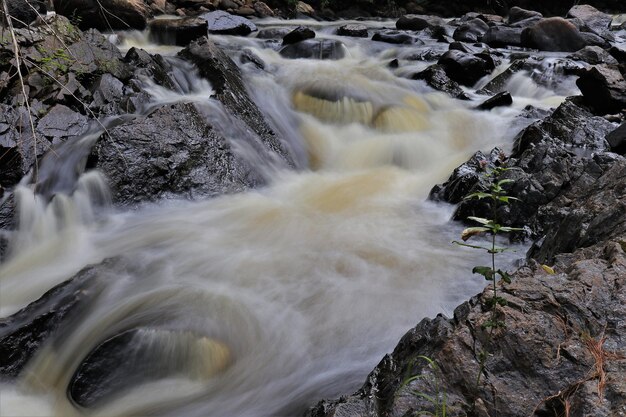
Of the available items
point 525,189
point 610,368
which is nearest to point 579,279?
point 610,368

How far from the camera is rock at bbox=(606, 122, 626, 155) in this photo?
6047mm

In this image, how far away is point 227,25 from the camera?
13.8 meters

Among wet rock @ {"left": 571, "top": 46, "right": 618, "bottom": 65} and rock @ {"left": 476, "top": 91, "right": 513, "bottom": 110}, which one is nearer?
rock @ {"left": 476, "top": 91, "right": 513, "bottom": 110}

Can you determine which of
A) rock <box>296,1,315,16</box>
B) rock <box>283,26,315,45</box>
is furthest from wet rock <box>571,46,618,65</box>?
rock <box>296,1,315,16</box>

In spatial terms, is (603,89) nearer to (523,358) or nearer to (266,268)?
(266,268)

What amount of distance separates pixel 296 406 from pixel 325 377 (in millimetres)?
307

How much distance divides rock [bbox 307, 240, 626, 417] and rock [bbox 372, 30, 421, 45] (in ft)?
39.9

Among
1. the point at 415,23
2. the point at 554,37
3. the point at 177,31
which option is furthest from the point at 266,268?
the point at 415,23

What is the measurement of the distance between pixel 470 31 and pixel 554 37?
2536 millimetres

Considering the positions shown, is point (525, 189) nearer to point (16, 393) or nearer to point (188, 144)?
point (188, 144)

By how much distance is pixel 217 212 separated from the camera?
574 cm

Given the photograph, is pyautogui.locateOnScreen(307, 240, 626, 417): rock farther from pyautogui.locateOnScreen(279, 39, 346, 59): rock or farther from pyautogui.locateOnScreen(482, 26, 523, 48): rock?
pyautogui.locateOnScreen(482, 26, 523, 48): rock

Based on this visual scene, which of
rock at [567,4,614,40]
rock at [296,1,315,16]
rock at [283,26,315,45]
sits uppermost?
rock at [283,26,315,45]

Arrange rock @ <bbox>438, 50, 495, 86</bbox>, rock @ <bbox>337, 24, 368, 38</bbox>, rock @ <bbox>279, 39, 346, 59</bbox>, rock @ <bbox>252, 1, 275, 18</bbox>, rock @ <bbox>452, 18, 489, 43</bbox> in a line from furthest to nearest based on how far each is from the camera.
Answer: rock @ <bbox>252, 1, 275, 18</bbox>, rock @ <bbox>337, 24, 368, 38</bbox>, rock @ <bbox>452, 18, 489, 43</bbox>, rock @ <bbox>279, 39, 346, 59</bbox>, rock @ <bbox>438, 50, 495, 86</bbox>
